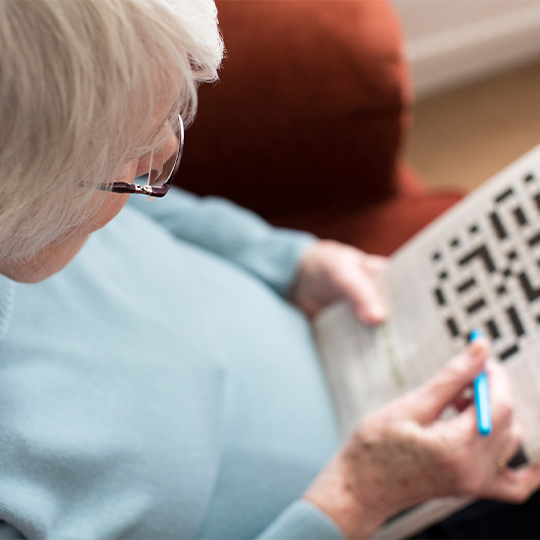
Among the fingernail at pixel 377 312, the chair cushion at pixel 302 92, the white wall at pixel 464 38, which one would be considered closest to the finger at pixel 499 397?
the fingernail at pixel 377 312

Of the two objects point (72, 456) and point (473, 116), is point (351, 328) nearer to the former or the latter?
point (72, 456)

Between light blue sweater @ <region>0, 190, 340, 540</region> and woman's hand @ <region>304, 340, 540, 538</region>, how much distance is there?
0.05 metres

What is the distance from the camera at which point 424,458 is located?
0.59 metres

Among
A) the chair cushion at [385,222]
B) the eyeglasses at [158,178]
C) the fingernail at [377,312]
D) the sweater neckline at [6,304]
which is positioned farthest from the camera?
the chair cushion at [385,222]

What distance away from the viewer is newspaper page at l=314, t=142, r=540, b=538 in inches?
25.8

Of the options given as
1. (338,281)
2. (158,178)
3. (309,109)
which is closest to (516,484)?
(338,281)

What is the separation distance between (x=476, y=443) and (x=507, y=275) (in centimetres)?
23

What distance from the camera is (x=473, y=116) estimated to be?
185 centimetres

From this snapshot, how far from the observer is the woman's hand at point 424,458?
1.94 feet

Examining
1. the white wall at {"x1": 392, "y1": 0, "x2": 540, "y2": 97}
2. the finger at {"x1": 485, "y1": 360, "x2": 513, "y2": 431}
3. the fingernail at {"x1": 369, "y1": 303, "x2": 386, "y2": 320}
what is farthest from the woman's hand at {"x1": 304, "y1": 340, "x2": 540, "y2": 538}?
the white wall at {"x1": 392, "y1": 0, "x2": 540, "y2": 97}

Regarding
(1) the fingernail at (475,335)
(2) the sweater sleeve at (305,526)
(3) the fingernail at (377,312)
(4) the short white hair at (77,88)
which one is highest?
(4) the short white hair at (77,88)

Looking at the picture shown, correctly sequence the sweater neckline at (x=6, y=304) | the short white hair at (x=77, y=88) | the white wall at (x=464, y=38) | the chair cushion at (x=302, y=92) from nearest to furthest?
1. the short white hair at (x=77, y=88)
2. the sweater neckline at (x=6, y=304)
3. the chair cushion at (x=302, y=92)
4. the white wall at (x=464, y=38)

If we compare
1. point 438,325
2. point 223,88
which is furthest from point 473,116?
point 438,325

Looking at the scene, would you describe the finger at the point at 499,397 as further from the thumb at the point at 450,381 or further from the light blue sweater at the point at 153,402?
the light blue sweater at the point at 153,402
